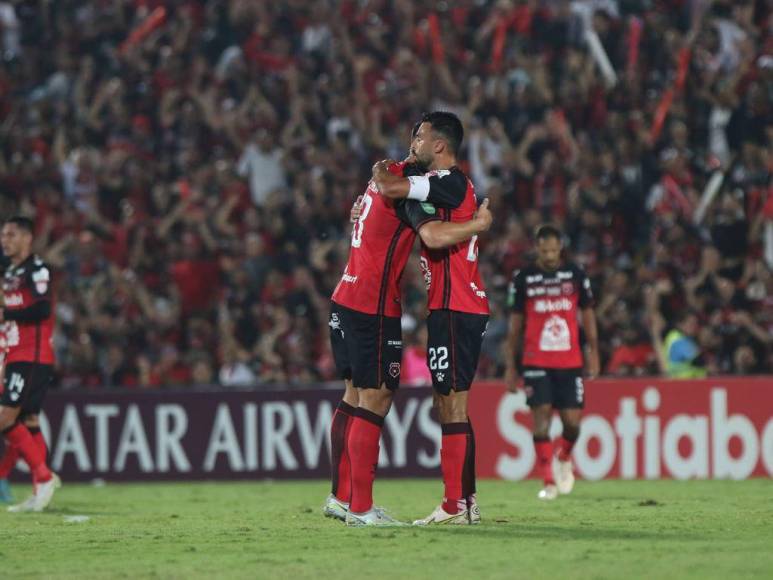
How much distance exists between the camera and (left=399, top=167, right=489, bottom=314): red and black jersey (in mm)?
9252

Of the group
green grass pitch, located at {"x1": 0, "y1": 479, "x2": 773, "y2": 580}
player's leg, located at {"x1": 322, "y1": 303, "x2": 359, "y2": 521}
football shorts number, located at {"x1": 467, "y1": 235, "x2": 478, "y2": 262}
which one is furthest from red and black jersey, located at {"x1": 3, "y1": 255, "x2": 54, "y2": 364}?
football shorts number, located at {"x1": 467, "y1": 235, "x2": 478, "y2": 262}

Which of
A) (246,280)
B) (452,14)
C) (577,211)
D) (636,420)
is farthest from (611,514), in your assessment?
(452,14)

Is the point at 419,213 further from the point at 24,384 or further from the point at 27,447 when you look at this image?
the point at 27,447

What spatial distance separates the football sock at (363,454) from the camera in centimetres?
938

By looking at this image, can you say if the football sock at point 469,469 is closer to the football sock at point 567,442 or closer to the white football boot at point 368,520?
the white football boot at point 368,520

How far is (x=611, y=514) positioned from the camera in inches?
432

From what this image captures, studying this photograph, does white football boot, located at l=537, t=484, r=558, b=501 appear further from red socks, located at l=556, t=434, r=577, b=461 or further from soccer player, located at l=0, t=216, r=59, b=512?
soccer player, located at l=0, t=216, r=59, b=512

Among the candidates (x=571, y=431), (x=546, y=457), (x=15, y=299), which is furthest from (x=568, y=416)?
(x=15, y=299)

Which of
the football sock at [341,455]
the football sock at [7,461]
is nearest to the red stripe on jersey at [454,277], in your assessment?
the football sock at [341,455]

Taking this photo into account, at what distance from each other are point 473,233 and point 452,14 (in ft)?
42.9

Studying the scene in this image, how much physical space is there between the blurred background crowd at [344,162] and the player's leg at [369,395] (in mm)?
8423

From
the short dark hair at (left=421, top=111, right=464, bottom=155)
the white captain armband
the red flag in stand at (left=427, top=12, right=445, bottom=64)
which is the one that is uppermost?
the red flag in stand at (left=427, top=12, right=445, bottom=64)

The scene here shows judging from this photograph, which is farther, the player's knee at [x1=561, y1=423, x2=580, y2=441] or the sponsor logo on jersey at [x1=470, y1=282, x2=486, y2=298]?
the player's knee at [x1=561, y1=423, x2=580, y2=441]

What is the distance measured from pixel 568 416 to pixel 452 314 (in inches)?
191
